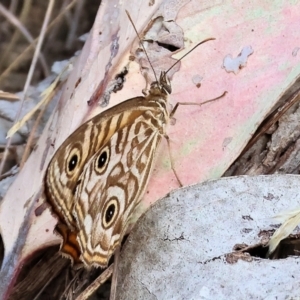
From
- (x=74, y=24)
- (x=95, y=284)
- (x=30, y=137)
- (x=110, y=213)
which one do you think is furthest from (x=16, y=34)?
(x=95, y=284)

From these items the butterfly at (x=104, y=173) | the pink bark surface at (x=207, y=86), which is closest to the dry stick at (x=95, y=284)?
the butterfly at (x=104, y=173)

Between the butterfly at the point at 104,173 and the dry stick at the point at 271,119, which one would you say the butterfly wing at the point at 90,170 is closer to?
the butterfly at the point at 104,173

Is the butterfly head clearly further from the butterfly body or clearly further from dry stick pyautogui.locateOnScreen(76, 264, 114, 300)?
dry stick pyautogui.locateOnScreen(76, 264, 114, 300)

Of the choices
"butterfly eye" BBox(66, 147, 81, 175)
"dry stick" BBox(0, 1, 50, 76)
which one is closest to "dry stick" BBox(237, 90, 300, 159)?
"butterfly eye" BBox(66, 147, 81, 175)

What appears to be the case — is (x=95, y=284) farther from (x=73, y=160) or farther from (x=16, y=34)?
(x=16, y=34)

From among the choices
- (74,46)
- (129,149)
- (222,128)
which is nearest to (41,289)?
(129,149)

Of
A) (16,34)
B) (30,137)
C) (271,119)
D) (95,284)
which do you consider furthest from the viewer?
(16,34)
